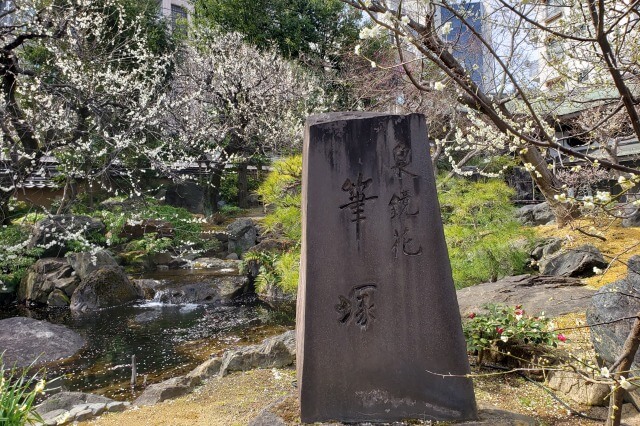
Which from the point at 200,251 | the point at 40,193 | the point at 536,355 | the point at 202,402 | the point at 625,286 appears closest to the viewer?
the point at 625,286

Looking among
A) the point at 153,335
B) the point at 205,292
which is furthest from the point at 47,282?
the point at 153,335

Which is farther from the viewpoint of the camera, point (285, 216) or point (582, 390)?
point (285, 216)

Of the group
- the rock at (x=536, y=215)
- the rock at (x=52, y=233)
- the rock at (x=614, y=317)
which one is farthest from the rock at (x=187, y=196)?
the rock at (x=614, y=317)

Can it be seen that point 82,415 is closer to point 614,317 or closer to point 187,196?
point 614,317

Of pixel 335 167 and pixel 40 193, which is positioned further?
pixel 40 193

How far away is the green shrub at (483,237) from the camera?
27.5ft

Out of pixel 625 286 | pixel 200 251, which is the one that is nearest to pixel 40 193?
pixel 200 251

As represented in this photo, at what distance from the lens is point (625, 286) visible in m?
3.99

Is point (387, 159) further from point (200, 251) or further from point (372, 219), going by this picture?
point (200, 251)

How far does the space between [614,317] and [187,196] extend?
19.5 meters

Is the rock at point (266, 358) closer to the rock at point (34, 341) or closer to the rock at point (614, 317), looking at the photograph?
the rock at point (614, 317)

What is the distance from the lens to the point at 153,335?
8875 millimetres

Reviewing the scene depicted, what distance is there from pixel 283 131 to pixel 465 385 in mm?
16571

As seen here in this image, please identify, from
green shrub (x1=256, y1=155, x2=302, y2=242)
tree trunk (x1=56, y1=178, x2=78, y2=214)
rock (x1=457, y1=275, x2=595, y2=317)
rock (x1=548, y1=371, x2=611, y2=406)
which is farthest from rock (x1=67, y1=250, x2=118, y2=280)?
rock (x1=548, y1=371, x2=611, y2=406)
